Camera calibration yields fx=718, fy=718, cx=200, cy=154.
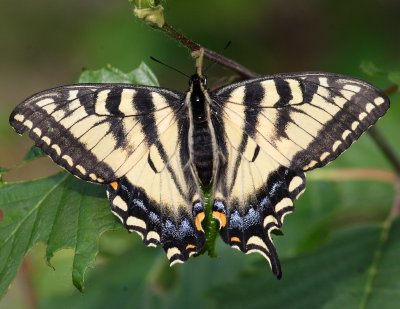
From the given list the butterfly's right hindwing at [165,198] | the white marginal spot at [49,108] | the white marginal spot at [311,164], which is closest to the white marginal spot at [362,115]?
the white marginal spot at [311,164]

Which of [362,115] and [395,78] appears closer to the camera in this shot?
[362,115]

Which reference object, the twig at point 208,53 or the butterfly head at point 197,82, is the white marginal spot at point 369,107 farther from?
the butterfly head at point 197,82

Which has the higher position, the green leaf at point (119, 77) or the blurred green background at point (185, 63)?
the green leaf at point (119, 77)

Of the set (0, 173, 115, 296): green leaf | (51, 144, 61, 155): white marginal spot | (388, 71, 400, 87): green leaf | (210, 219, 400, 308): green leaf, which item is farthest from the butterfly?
(210, 219, 400, 308): green leaf

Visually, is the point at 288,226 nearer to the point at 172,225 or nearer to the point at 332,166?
the point at 332,166

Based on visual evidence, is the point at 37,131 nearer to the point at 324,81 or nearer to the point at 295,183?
the point at 295,183

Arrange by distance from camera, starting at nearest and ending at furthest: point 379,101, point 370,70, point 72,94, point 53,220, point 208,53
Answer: point 208,53 < point 379,101 < point 72,94 < point 53,220 < point 370,70

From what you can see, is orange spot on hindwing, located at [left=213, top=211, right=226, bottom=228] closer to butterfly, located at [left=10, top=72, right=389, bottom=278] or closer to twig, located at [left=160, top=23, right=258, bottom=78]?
butterfly, located at [left=10, top=72, right=389, bottom=278]

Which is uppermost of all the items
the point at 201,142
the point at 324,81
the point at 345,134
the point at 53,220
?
the point at 324,81

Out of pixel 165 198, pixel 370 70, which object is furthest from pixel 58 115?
pixel 370 70
